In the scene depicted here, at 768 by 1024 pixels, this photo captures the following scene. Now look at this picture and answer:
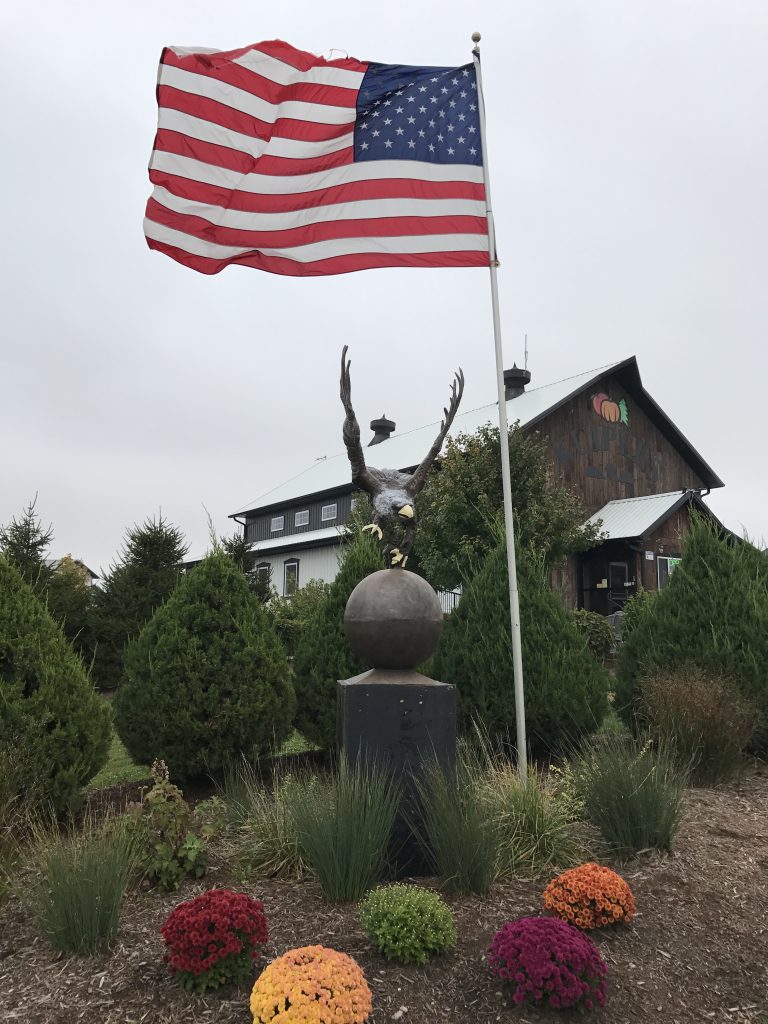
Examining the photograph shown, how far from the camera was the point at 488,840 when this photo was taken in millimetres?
4480

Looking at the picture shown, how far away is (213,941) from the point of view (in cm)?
336

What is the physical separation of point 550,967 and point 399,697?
2.05 metres

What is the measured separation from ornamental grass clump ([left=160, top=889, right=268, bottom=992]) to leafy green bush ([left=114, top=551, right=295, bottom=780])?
10.9 feet

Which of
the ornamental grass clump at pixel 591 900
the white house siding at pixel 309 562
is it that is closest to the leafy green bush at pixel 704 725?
the ornamental grass clump at pixel 591 900

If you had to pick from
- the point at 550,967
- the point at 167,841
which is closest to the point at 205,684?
the point at 167,841

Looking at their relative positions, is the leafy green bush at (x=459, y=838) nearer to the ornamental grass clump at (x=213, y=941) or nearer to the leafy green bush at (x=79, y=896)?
the ornamental grass clump at (x=213, y=941)

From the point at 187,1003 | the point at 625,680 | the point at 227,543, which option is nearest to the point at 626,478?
the point at 227,543

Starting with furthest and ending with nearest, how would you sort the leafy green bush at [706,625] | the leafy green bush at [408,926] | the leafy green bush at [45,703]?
the leafy green bush at [706,625] → the leafy green bush at [45,703] → the leafy green bush at [408,926]

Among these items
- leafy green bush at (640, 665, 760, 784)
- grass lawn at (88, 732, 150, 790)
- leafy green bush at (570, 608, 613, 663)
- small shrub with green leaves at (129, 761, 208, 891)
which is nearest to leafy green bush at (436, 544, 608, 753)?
leafy green bush at (640, 665, 760, 784)

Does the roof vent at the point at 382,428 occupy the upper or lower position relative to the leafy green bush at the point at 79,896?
upper

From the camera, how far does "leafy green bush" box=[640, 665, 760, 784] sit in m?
6.90

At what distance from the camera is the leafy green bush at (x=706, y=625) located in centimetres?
809

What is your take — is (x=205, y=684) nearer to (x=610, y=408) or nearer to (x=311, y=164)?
(x=311, y=164)

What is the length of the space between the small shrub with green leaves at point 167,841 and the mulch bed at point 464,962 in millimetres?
118
